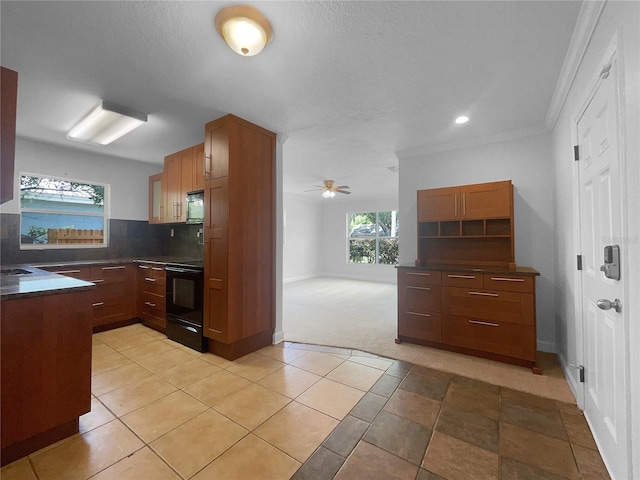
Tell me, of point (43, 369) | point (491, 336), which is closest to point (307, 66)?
point (43, 369)

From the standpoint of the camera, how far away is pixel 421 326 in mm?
3059

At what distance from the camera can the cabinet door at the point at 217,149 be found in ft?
9.02

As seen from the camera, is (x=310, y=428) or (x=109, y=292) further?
(x=109, y=292)

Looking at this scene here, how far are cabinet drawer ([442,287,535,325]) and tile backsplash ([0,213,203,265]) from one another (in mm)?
3538

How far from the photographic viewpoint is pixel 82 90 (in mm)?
2324

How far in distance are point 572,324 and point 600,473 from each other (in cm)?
112

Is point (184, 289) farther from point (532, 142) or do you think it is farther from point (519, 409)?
point (532, 142)

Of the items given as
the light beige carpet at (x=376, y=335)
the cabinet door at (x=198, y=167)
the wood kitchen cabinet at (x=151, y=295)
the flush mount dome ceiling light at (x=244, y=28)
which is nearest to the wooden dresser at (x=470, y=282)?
the light beige carpet at (x=376, y=335)

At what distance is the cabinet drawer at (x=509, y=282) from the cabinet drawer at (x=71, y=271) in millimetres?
4786

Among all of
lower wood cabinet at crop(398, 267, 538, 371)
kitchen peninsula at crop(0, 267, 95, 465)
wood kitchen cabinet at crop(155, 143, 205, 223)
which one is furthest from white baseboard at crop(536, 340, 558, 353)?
wood kitchen cabinet at crop(155, 143, 205, 223)

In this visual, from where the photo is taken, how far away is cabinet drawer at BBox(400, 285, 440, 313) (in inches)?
117

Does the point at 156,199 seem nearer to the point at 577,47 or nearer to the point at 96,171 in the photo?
the point at 96,171

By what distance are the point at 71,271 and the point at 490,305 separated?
4.88m

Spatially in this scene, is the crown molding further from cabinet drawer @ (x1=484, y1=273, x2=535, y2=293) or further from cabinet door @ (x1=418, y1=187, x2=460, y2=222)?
cabinet drawer @ (x1=484, y1=273, x2=535, y2=293)
